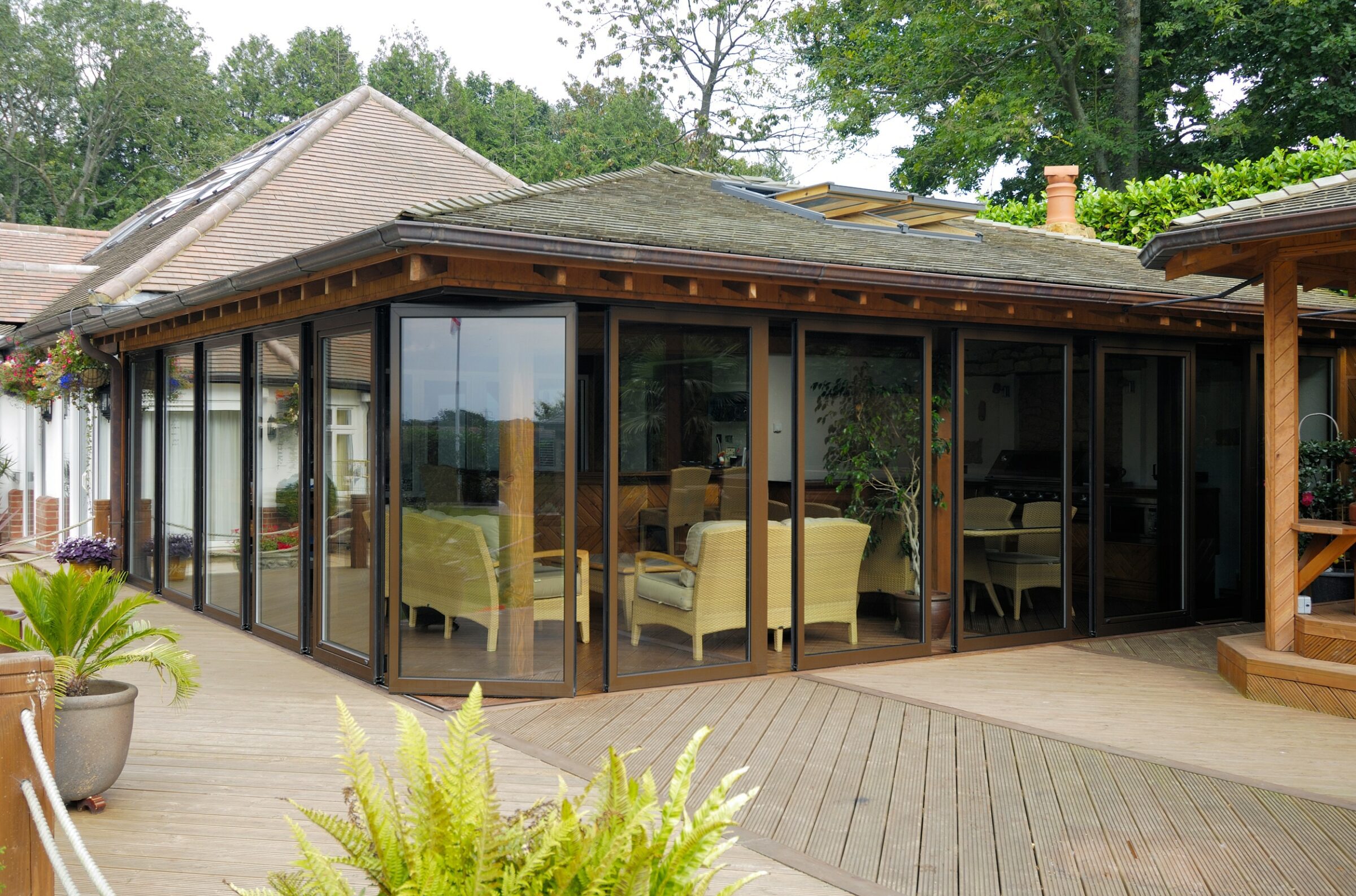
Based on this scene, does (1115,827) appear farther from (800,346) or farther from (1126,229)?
(1126,229)

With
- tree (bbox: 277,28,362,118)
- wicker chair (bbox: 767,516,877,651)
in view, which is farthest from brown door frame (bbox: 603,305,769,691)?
tree (bbox: 277,28,362,118)

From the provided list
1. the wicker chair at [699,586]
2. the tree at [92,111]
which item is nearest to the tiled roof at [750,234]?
the wicker chair at [699,586]

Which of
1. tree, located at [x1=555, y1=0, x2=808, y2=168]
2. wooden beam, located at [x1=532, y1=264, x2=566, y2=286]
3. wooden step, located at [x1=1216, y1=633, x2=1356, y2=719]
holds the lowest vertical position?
wooden step, located at [x1=1216, y1=633, x2=1356, y2=719]

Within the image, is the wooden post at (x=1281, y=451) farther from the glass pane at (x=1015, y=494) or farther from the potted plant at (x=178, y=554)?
the potted plant at (x=178, y=554)

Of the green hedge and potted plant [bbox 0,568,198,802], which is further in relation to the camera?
the green hedge

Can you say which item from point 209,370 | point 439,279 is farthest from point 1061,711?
point 209,370

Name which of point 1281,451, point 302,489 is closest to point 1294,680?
point 1281,451

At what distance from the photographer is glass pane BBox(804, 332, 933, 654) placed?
24.3ft

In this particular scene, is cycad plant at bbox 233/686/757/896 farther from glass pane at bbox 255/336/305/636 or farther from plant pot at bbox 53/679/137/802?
glass pane at bbox 255/336/305/636

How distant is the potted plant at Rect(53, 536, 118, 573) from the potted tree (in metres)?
6.77

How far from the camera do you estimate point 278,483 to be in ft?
26.8

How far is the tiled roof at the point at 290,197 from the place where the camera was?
12930 millimetres

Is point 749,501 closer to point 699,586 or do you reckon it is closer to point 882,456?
point 699,586

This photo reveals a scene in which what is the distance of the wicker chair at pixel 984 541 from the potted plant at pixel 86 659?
17.5 ft
